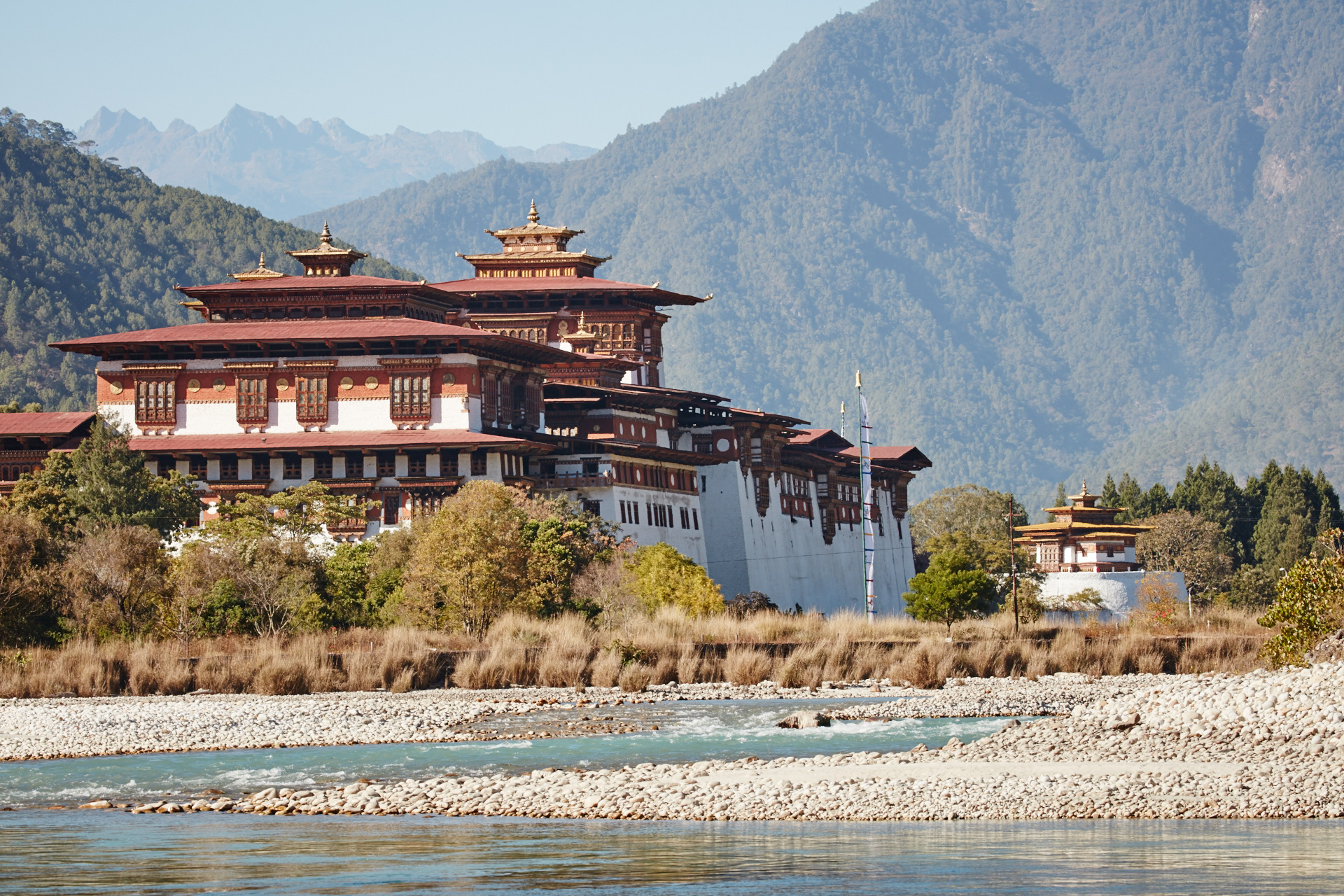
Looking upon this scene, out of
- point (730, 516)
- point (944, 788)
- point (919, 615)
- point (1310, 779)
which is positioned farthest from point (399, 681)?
point (730, 516)

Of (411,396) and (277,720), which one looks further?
(411,396)

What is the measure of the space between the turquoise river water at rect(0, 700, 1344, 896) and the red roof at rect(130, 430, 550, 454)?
43348mm

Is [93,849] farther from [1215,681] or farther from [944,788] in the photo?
[1215,681]

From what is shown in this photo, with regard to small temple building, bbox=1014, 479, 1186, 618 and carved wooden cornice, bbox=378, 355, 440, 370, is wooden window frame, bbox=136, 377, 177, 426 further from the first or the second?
small temple building, bbox=1014, 479, 1186, 618

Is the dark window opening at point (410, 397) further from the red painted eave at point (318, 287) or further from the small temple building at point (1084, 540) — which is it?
the small temple building at point (1084, 540)

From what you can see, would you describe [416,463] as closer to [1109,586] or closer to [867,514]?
[867,514]

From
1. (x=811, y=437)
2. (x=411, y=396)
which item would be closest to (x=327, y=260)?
(x=411, y=396)

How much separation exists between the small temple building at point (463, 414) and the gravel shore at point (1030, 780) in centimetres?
4454

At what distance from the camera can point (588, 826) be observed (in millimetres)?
31609

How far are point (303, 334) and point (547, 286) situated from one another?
88.3 feet

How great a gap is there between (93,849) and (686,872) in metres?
8.82

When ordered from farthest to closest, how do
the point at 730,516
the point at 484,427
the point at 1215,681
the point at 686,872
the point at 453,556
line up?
the point at 730,516, the point at 484,427, the point at 453,556, the point at 1215,681, the point at 686,872

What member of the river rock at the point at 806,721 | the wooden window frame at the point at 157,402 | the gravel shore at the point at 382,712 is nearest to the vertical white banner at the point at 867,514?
the wooden window frame at the point at 157,402

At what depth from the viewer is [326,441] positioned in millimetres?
81875
